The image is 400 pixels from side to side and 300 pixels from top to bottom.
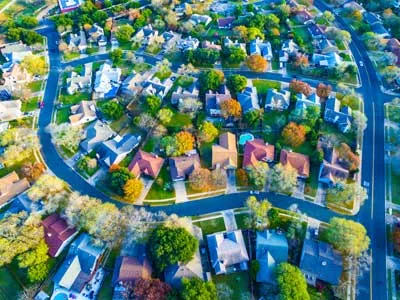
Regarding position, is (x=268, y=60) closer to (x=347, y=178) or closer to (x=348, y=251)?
(x=347, y=178)

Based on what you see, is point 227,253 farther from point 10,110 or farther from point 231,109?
point 10,110

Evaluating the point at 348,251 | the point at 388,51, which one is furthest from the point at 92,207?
the point at 388,51

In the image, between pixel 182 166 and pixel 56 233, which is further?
pixel 182 166

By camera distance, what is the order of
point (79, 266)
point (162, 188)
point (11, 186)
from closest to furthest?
1. point (79, 266)
2. point (11, 186)
3. point (162, 188)

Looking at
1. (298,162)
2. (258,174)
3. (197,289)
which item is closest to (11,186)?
(197,289)

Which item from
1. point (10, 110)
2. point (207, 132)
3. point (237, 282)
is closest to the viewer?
point (237, 282)

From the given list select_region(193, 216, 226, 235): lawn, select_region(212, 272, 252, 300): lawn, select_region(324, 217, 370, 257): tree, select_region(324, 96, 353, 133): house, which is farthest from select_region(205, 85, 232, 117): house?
select_region(212, 272, 252, 300): lawn

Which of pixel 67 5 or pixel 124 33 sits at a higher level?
pixel 67 5

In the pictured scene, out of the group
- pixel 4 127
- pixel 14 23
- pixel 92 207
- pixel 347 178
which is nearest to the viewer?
pixel 92 207
